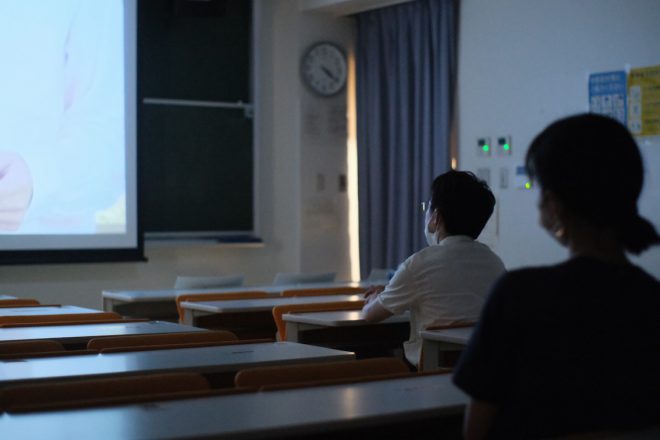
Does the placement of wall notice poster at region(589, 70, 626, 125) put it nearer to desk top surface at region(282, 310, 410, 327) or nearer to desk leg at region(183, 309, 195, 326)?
desk top surface at region(282, 310, 410, 327)

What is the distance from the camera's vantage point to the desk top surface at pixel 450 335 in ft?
10.7

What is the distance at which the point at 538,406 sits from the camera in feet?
5.23

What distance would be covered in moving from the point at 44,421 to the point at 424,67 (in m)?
6.47

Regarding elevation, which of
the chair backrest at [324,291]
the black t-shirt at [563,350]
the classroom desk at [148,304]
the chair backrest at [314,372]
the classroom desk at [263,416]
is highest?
the black t-shirt at [563,350]

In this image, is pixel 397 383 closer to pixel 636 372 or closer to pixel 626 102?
pixel 636 372

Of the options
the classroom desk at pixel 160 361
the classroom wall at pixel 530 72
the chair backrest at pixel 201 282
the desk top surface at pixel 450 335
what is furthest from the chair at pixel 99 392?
the classroom wall at pixel 530 72

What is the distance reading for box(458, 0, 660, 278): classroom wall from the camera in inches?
249

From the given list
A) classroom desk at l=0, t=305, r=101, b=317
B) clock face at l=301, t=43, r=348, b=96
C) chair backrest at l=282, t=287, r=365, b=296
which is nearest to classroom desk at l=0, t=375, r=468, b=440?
classroom desk at l=0, t=305, r=101, b=317

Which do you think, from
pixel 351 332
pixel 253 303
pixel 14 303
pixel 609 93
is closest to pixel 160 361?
pixel 351 332

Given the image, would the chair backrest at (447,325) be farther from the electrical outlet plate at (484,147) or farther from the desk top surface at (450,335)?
the electrical outlet plate at (484,147)

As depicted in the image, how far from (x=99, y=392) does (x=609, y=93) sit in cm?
494

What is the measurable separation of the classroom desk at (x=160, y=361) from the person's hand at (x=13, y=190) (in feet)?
15.1

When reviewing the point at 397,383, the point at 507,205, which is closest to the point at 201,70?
the point at 507,205

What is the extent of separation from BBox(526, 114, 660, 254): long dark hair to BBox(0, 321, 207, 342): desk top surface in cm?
232
